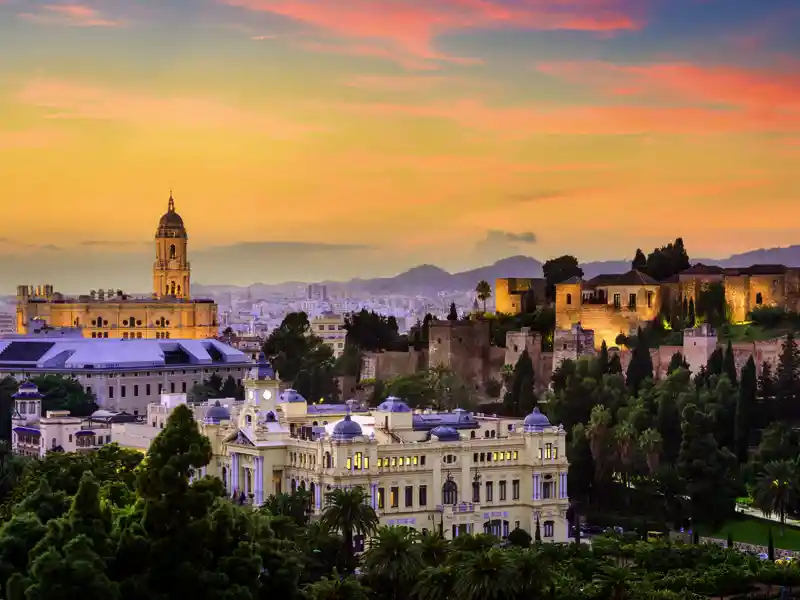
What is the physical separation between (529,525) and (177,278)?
81.4 m

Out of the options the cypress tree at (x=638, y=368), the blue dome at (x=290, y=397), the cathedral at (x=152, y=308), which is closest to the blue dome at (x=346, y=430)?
the blue dome at (x=290, y=397)

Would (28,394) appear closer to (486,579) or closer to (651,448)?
(651,448)

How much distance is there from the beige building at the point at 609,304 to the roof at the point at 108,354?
903 inches

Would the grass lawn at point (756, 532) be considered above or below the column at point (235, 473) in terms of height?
below

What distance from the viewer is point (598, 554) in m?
51.8

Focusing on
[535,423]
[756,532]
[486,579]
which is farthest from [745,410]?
[486,579]

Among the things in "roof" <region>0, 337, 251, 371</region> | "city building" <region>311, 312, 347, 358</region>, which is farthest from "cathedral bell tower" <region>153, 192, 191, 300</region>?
"roof" <region>0, 337, 251, 371</region>

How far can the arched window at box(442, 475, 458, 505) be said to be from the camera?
59188 mm

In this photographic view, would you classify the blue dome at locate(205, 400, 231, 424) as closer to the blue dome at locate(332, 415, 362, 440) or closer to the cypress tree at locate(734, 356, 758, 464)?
the blue dome at locate(332, 415, 362, 440)

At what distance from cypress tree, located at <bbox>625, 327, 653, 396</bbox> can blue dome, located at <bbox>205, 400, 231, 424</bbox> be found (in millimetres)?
17649

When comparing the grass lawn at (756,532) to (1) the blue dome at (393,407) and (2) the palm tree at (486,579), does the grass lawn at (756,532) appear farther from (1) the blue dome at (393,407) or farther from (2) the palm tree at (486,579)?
(2) the palm tree at (486,579)

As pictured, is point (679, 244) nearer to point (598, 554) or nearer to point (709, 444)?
point (709, 444)

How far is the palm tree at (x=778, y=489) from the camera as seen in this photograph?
58.1m

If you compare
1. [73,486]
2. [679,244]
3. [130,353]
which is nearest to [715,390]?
[679,244]
